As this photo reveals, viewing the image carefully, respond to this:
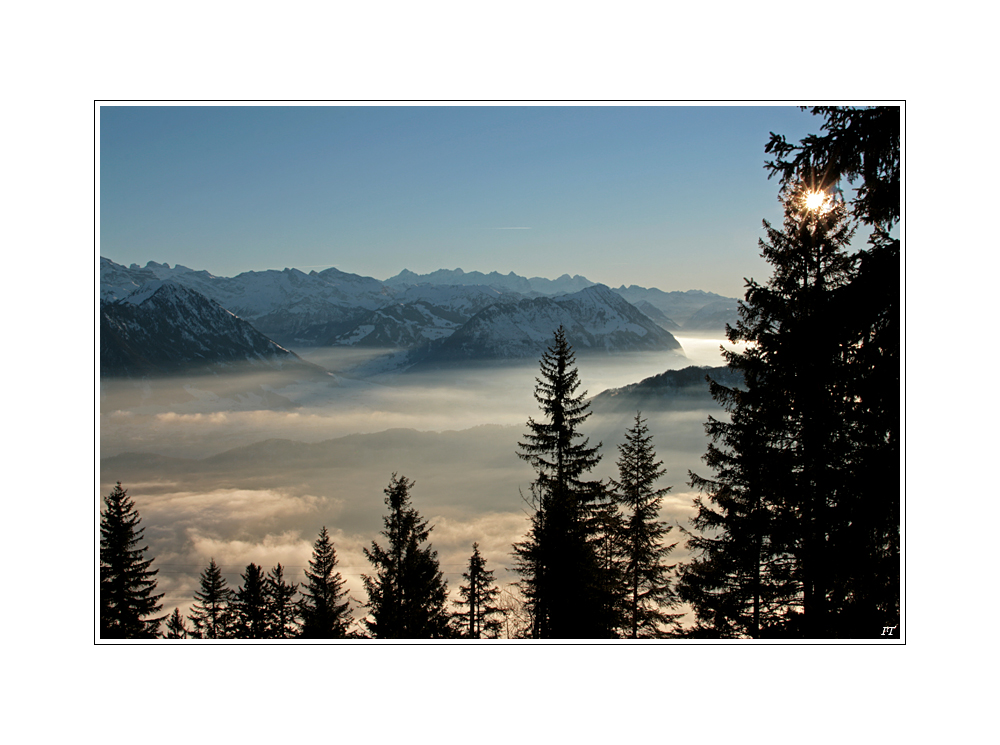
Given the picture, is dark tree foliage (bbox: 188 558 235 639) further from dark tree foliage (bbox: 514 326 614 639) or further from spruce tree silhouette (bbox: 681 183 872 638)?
spruce tree silhouette (bbox: 681 183 872 638)

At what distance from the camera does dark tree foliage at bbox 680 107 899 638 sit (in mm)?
5621

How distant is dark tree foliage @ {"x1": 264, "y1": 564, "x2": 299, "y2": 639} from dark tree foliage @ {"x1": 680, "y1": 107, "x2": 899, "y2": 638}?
102ft

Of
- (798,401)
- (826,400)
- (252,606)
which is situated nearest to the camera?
(826,400)

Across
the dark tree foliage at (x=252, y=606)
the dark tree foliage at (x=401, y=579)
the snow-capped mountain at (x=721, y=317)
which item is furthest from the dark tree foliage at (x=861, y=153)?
the dark tree foliage at (x=252, y=606)

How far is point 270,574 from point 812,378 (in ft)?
141

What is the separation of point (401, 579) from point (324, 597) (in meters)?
17.9

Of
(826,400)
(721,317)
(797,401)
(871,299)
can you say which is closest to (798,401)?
(797,401)

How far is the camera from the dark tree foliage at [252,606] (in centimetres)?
3112

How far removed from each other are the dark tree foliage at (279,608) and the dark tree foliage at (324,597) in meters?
1.54

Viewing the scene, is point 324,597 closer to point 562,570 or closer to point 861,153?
point 562,570

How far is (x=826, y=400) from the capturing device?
25.2ft

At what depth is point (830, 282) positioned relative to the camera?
27.4 ft

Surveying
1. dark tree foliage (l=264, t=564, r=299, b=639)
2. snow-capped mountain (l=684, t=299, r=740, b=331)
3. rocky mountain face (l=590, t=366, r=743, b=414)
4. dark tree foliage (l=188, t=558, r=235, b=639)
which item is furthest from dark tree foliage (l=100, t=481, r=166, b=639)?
rocky mountain face (l=590, t=366, r=743, b=414)
